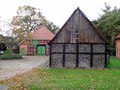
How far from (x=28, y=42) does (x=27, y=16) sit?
10842mm

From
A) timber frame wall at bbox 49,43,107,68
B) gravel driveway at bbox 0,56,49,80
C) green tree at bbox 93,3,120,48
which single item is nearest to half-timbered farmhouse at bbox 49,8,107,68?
timber frame wall at bbox 49,43,107,68

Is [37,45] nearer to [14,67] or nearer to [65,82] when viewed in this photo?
[14,67]

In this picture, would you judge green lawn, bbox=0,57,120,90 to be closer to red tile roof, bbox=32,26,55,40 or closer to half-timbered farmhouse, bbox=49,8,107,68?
half-timbered farmhouse, bbox=49,8,107,68

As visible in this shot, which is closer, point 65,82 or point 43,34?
point 65,82

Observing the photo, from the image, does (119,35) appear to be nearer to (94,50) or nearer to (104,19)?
(104,19)

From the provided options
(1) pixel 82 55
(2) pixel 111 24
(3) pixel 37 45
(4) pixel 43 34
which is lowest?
(1) pixel 82 55

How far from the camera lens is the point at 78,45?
18562mm

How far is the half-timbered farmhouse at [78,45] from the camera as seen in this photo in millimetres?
18250

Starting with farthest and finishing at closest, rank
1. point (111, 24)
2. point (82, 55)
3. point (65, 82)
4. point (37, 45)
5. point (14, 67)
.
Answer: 1. point (37, 45)
2. point (111, 24)
3. point (14, 67)
4. point (82, 55)
5. point (65, 82)

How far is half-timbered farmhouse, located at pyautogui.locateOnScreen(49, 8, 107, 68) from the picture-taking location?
1825 cm

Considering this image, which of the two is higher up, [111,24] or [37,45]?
[111,24]

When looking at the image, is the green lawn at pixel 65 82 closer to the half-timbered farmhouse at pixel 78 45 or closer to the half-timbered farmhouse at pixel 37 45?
the half-timbered farmhouse at pixel 78 45

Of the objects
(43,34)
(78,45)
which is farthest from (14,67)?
(43,34)

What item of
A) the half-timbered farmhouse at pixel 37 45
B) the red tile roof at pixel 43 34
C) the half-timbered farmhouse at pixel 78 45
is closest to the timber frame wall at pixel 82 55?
the half-timbered farmhouse at pixel 78 45
